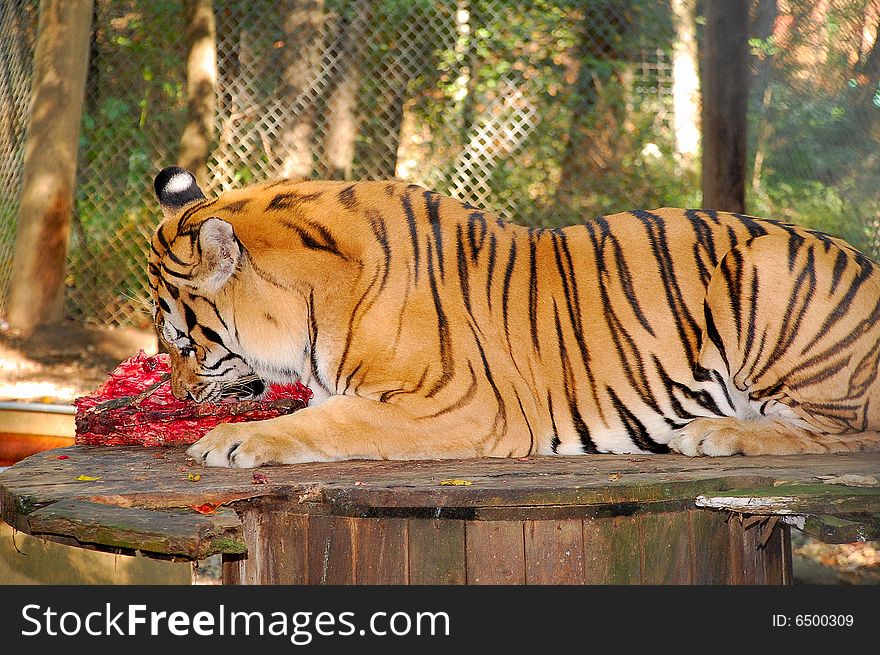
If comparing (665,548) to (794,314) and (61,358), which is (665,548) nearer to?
(794,314)

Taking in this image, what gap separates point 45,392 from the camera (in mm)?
8344

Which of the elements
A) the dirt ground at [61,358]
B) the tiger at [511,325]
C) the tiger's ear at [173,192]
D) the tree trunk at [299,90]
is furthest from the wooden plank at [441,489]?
the tree trunk at [299,90]

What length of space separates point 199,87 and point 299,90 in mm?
850

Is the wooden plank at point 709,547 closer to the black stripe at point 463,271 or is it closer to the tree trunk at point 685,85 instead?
the black stripe at point 463,271

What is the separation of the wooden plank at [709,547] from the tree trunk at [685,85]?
283 inches

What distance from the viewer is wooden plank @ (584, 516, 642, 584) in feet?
9.83

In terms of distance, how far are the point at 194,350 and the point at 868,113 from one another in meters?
5.71

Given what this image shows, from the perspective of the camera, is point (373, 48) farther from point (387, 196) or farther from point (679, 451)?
point (679, 451)

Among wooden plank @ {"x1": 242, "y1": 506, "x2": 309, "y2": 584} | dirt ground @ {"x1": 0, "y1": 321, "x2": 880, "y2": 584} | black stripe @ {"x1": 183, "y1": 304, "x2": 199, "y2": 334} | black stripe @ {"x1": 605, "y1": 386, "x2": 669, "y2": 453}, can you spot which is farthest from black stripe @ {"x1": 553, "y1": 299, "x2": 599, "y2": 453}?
dirt ground @ {"x1": 0, "y1": 321, "x2": 880, "y2": 584}

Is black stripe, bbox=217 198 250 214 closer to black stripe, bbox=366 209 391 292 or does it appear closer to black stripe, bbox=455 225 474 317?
black stripe, bbox=366 209 391 292

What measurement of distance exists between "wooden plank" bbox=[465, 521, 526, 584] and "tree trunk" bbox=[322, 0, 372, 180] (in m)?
6.53

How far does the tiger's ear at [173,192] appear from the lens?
13.1 feet

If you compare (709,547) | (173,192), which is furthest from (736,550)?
(173,192)

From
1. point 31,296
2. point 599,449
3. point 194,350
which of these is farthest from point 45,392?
point 599,449
